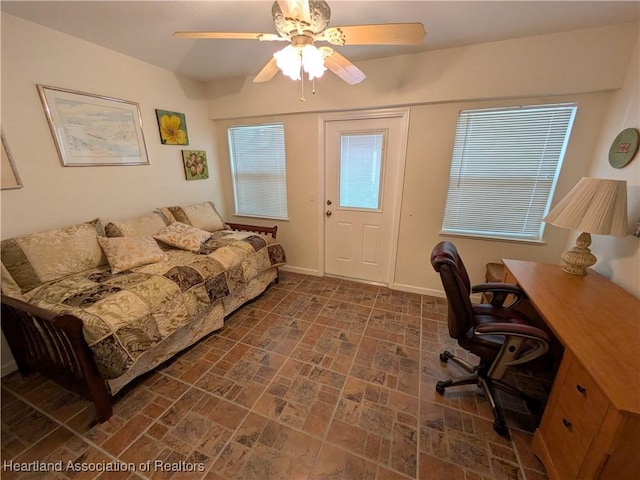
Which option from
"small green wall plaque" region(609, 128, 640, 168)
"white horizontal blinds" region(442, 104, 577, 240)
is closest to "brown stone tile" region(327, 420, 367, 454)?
"white horizontal blinds" region(442, 104, 577, 240)

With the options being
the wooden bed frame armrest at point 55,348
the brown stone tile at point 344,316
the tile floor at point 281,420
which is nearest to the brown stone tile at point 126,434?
the tile floor at point 281,420

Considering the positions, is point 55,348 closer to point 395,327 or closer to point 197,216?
point 197,216

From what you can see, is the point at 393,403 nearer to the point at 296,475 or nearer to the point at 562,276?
the point at 296,475

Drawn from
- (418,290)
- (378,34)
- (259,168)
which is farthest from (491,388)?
(259,168)

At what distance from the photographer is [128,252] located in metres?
2.06

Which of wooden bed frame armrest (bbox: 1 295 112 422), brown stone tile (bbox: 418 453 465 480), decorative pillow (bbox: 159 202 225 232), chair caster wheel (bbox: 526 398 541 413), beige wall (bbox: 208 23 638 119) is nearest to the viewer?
brown stone tile (bbox: 418 453 465 480)

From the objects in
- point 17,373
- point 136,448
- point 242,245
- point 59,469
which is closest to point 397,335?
point 242,245

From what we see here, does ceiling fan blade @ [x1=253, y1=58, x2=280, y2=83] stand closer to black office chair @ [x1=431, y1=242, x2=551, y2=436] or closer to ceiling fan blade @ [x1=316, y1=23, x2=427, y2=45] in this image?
ceiling fan blade @ [x1=316, y1=23, x2=427, y2=45]

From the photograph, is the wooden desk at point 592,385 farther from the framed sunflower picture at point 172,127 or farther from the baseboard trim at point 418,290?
the framed sunflower picture at point 172,127

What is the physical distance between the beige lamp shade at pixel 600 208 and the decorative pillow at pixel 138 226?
3.30 m

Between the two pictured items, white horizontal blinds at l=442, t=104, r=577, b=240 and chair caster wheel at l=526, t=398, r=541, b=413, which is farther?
white horizontal blinds at l=442, t=104, r=577, b=240

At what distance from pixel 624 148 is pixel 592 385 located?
176 centimetres

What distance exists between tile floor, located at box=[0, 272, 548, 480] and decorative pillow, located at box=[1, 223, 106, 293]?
2.47 ft

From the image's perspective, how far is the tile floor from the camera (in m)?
1.26
